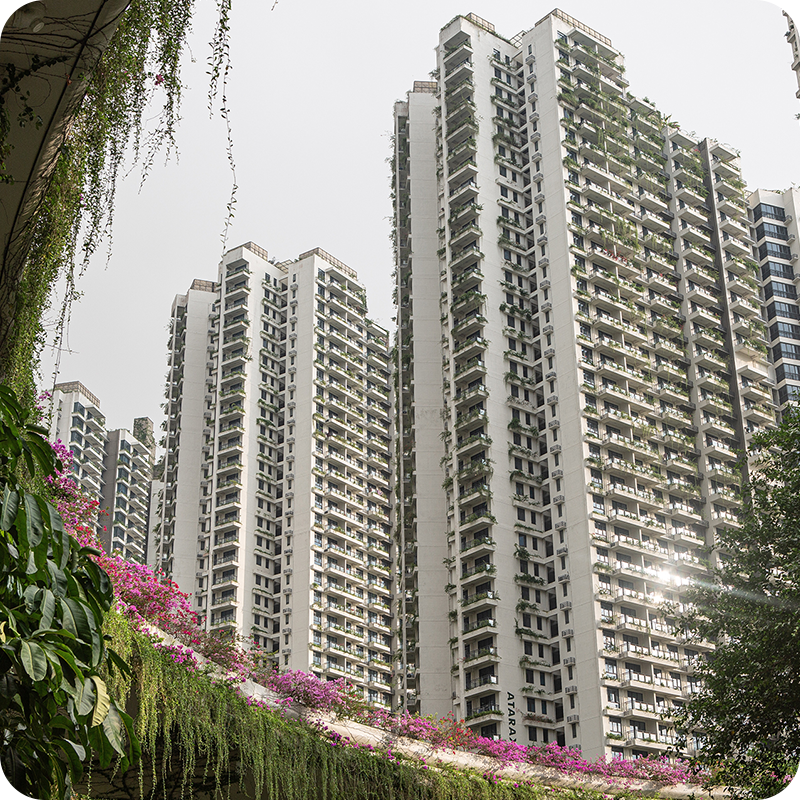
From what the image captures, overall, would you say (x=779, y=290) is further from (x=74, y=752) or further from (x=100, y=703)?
(x=74, y=752)

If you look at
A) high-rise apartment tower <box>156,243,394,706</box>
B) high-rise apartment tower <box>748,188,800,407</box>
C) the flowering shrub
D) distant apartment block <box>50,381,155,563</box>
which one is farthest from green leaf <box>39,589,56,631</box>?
distant apartment block <box>50,381,155,563</box>

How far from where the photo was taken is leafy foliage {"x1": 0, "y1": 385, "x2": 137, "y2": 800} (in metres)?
3.88

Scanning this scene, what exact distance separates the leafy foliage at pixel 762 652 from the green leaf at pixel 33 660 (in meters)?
14.3

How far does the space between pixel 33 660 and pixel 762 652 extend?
15.0 m

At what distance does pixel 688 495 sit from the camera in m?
56.2

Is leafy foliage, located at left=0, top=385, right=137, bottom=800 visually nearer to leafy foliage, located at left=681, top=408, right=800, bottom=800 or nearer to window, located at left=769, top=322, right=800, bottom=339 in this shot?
leafy foliage, located at left=681, top=408, right=800, bottom=800

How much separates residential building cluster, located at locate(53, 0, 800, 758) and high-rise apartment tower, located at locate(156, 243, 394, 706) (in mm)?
215

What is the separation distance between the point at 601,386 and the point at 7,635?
5237cm

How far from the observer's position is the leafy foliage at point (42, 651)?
3.88 metres

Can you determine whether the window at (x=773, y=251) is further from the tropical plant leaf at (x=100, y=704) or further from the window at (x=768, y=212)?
the tropical plant leaf at (x=100, y=704)

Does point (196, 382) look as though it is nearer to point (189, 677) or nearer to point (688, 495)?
point (688, 495)

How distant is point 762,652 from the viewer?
1644 centimetres

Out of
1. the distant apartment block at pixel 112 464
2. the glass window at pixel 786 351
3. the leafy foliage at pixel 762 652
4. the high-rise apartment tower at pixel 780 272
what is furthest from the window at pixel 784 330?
the distant apartment block at pixel 112 464

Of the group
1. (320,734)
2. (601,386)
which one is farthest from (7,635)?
(601,386)
